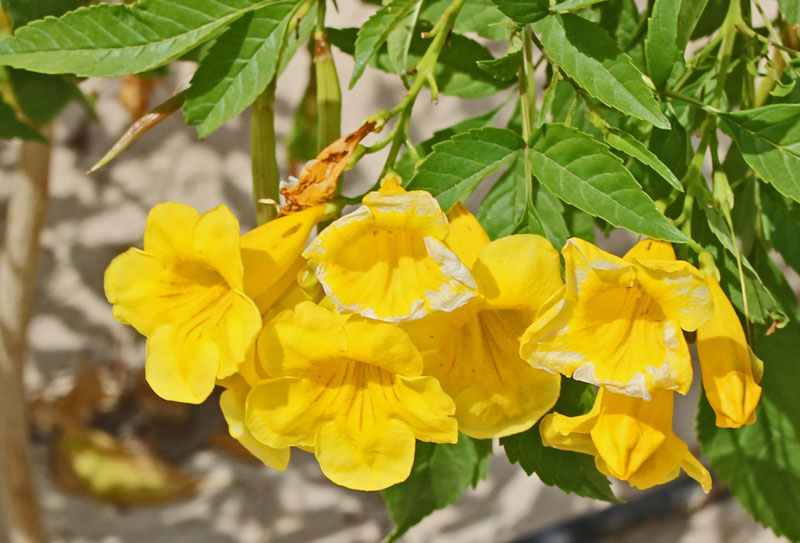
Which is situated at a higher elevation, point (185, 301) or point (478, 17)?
point (478, 17)

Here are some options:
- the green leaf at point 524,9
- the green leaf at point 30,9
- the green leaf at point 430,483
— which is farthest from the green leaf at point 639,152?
the green leaf at point 30,9

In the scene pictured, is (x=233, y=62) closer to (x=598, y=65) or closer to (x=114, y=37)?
(x=114, y=37)

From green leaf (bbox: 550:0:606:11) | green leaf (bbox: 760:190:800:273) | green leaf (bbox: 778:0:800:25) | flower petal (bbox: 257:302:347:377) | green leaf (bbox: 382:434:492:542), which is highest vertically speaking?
green leaf (bbox: 550:0:606:11)

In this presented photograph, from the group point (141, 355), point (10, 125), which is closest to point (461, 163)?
point (10, 125)

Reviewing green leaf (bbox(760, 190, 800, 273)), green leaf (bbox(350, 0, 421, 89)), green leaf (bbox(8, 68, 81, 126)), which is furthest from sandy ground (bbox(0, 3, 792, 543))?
green leaf (bbox(350, 0, 421, 89))

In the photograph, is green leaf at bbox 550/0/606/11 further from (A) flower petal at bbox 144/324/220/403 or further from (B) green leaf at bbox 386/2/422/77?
(A) flower petal at bbox 144/324/220/403

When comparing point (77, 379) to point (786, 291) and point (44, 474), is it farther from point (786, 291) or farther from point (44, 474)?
point (786, 291)

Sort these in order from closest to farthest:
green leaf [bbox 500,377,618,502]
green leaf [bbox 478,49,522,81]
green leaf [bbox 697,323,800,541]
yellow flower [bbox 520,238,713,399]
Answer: yellow flower [bbox 520,238,713,399], green leaf [bbox 478,49,522,81], green leaf [bbox 500,377,618,502], green leaf [bbox 697,323,800,541]
